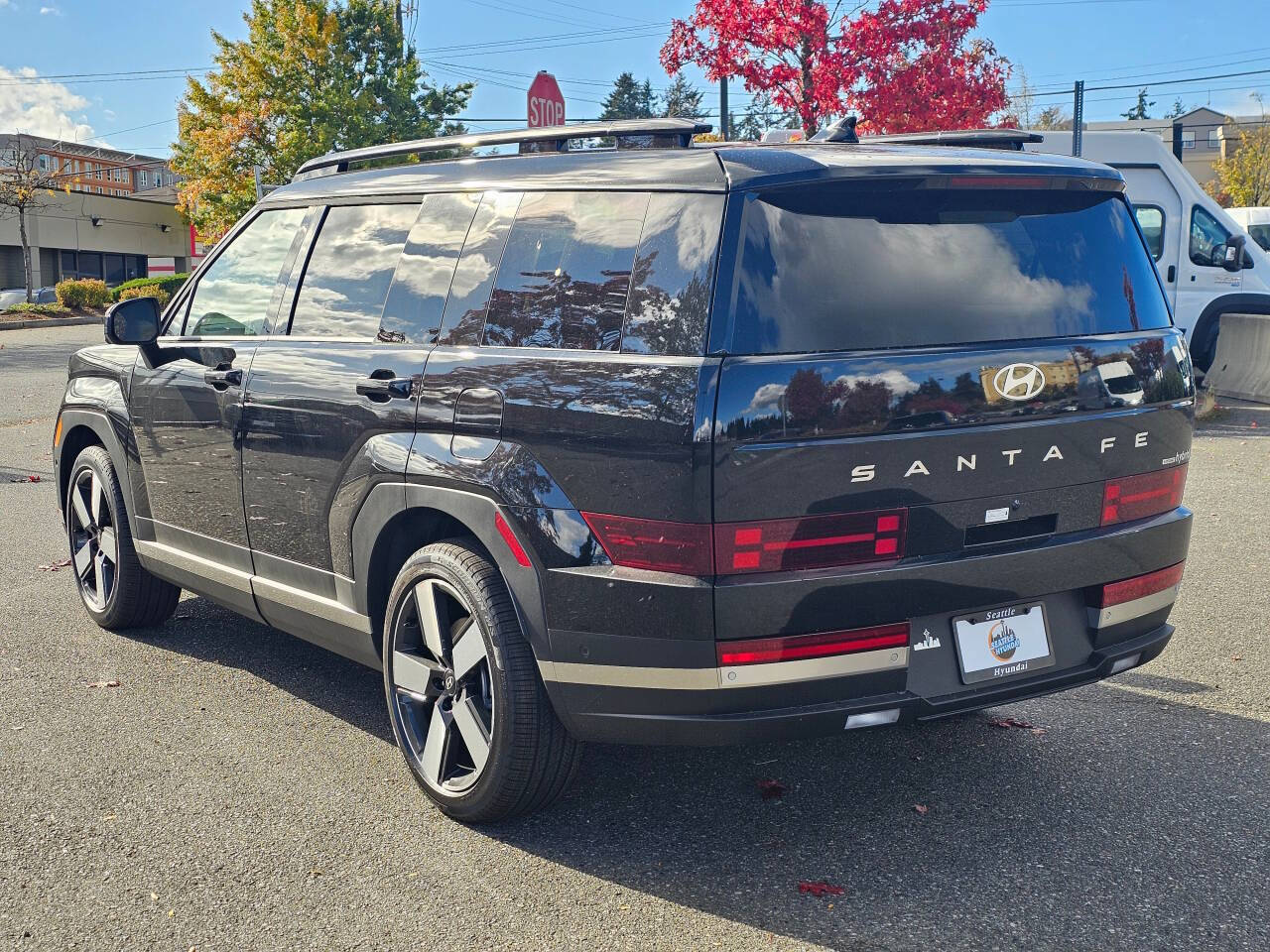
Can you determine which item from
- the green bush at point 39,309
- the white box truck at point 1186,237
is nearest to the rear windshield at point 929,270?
the white box truck at point 1186,237

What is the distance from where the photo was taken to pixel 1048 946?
3090mm

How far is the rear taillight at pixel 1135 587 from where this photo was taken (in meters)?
3.73

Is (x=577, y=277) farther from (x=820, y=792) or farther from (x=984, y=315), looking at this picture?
(x=820, y=792)

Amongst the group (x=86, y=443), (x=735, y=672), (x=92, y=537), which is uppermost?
(x=86, y=443)

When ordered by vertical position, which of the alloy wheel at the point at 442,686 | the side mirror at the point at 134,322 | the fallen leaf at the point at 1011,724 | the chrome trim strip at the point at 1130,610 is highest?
the side mirror at the point at 134,322

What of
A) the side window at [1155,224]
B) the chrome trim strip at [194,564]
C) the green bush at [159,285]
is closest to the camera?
the chrome trim strip at [194,564]

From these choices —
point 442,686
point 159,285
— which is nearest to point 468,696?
point 442,686

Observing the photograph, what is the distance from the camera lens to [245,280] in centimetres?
512

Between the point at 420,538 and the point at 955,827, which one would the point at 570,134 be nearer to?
the point at 420,538

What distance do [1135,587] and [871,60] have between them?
15820 mm

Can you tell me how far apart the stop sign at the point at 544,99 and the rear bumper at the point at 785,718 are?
6.43m

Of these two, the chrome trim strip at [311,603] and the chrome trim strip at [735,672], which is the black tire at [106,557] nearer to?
the chrome trim strip at [311,603]

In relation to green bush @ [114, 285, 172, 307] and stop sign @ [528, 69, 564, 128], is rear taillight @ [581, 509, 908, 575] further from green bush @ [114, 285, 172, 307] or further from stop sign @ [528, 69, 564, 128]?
green bush @ [114, 285, 172, 307]

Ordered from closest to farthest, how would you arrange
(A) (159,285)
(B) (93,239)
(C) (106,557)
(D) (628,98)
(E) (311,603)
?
(E) (311,603)
(C) (106,557)
(A) (159,285)
(B) (93,239)
(D) (628,98)
